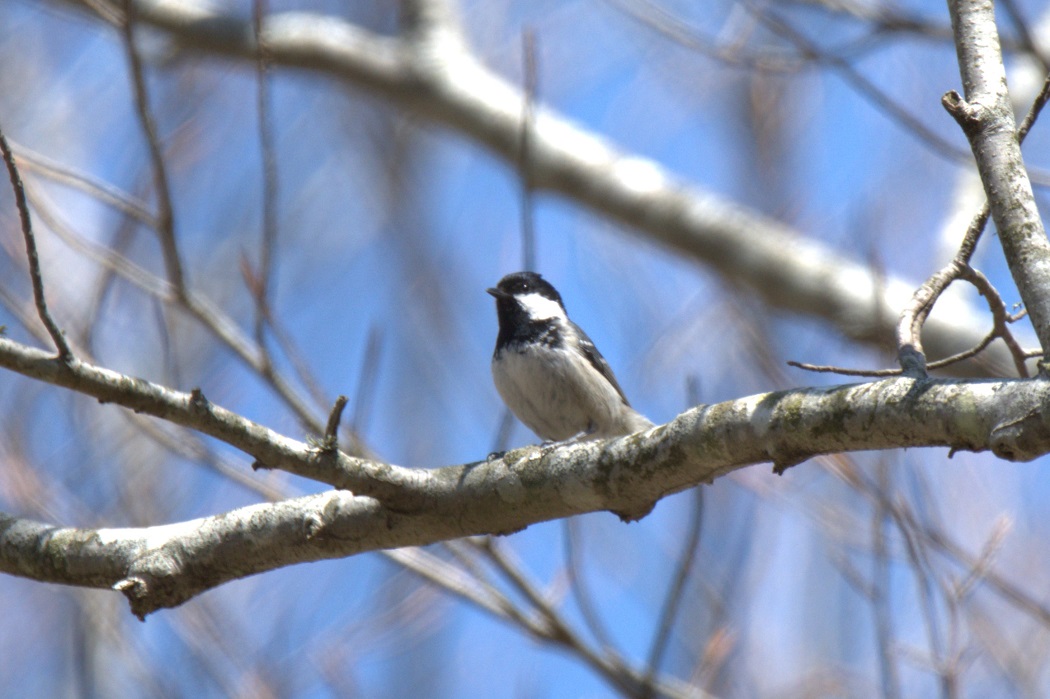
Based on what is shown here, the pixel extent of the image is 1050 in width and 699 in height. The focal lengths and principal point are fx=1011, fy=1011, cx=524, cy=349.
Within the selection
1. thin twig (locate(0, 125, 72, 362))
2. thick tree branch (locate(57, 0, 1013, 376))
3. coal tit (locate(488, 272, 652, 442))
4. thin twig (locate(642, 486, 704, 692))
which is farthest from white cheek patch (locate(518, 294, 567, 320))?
thin twig (locate(0, 125, 72, 362))

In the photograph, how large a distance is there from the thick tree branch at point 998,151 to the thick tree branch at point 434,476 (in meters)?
0.27

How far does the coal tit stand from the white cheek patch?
1.1 inches

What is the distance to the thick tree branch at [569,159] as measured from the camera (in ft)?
18.7

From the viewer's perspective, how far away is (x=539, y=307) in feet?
18.2

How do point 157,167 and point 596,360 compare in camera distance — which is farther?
point 596,360

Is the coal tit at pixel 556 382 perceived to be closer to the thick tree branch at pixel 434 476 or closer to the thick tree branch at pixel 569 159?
the thick tree branch at pixel 569 159

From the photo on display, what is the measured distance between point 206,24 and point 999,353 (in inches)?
201

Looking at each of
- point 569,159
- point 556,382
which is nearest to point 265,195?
point 556,382

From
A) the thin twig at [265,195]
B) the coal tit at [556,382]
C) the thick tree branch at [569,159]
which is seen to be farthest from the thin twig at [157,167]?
the thick tree branch at [569,159]

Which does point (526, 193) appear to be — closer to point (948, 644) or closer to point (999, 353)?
point (948, 644)

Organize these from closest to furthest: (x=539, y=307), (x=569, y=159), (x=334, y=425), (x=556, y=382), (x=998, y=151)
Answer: (x=998, y=151)
(x=334, y=425)
(x=556, y=382)
(x=539, y=307)
(x=569, y=159)

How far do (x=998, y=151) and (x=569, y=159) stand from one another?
4.17m

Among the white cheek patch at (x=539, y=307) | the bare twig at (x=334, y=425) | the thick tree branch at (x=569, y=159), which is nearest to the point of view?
the bare twig at (x=334, y=425)

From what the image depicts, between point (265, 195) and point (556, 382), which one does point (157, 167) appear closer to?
point (265, 195)
